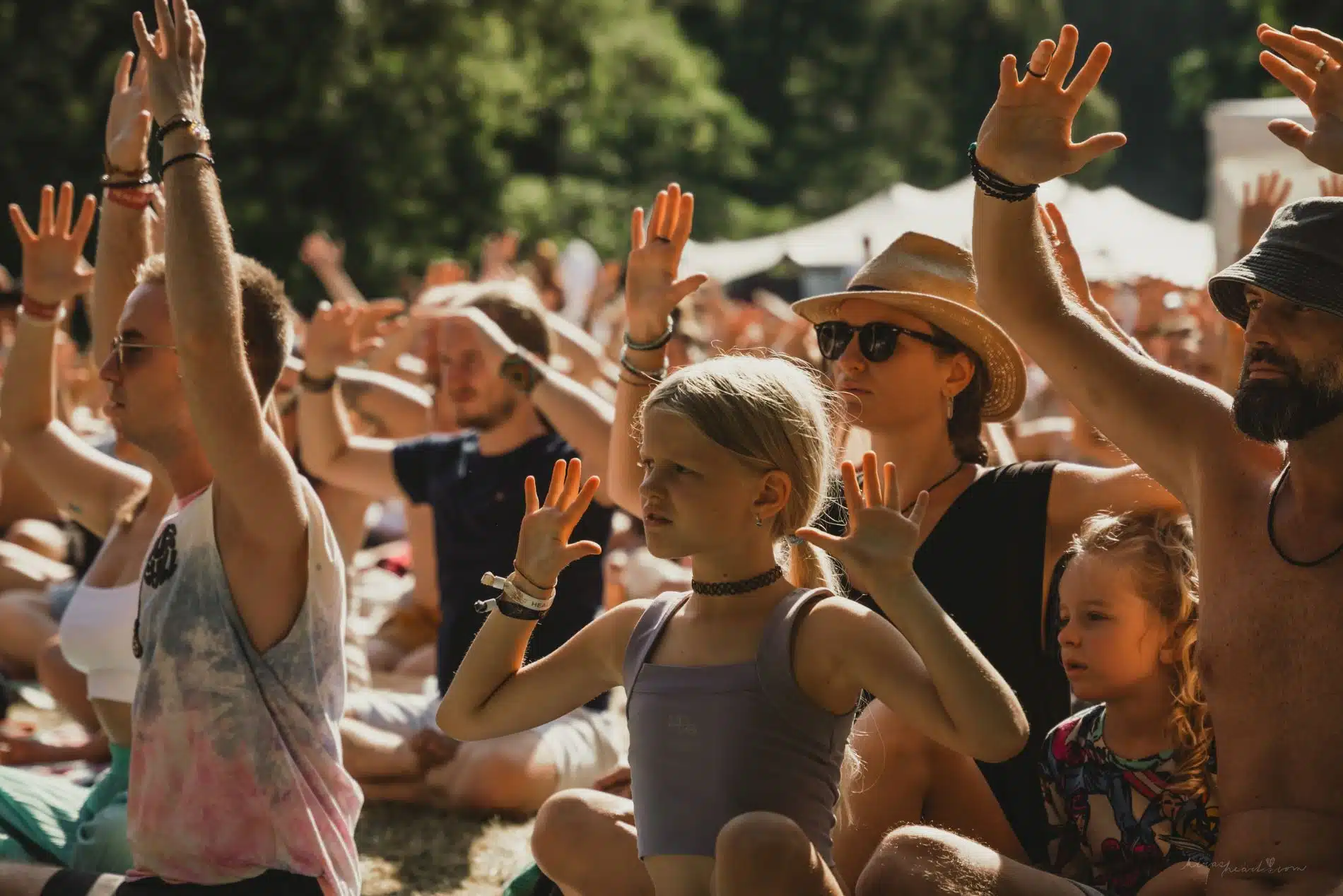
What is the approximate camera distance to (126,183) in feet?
14.4

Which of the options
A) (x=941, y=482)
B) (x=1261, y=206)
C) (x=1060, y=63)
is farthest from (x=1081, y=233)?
(x=1060, y=63)

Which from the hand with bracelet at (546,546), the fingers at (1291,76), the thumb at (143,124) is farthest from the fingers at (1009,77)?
the thumb at (143,124)

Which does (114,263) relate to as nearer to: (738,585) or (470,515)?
(470,515)

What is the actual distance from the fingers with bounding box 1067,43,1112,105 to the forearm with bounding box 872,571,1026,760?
102cm

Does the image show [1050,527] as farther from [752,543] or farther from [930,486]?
[752,543]

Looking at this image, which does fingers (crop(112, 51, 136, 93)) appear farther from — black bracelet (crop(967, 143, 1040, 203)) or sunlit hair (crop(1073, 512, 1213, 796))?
sunlit hair (crop(1073, 512, 1213, 796))

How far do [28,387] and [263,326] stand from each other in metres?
1.20

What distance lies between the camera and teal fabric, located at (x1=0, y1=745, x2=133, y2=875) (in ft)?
12.7

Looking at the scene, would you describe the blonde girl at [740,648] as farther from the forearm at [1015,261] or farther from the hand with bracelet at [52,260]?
the hand with bracelet at [52,260]

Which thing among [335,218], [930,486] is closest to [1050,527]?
[930,486]

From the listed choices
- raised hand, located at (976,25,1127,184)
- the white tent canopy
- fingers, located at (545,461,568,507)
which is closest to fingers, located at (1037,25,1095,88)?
raised hand, located at (976,25,1127,184)

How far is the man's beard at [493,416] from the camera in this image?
548 centimetres

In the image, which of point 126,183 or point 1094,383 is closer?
point 1094,383

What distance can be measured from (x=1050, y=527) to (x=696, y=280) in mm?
957
